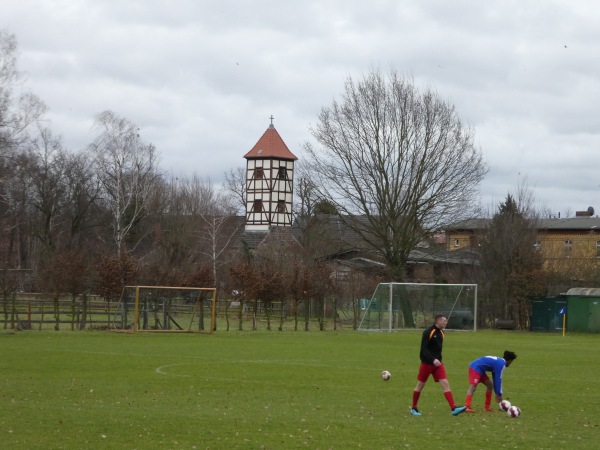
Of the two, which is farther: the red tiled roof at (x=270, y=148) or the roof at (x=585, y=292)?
the red tiled roof at (x=270, y=148)

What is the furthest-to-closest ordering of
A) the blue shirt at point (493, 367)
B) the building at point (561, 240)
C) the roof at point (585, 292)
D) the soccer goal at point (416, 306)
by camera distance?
the building at point (561, 240), the roof at point (585, 292), the soccer goal at point (416, 306), the blue shirt at point (493, 367)

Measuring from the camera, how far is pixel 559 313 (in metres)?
55.9

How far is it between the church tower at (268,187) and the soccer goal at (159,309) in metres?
50.8

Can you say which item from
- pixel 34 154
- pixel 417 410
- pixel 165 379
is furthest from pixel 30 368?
pixel 34 154

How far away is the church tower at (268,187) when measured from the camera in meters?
102

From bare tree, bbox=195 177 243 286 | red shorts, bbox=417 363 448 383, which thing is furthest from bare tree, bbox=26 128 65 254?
red shorts, bbox=417 363 448 383

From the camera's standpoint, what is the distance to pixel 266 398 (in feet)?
63.6

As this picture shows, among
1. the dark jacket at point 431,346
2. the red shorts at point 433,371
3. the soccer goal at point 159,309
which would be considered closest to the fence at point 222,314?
the soccer goal at point 159,309

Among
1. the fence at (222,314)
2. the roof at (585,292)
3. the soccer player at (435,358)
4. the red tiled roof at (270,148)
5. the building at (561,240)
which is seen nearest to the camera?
the soccer player at (435,358)

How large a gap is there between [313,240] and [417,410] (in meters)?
66.2

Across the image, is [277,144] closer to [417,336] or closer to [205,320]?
[205,320]

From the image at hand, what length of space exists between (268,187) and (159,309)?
178 feet

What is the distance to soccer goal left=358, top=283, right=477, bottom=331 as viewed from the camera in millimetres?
54031

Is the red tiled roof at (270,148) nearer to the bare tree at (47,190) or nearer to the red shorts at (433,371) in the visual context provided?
the bare tree at (47,190)
